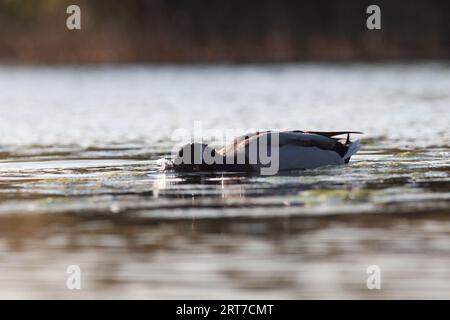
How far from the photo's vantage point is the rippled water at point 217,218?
905 centimetres

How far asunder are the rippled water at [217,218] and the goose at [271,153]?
0.50ft

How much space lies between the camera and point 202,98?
112 ft

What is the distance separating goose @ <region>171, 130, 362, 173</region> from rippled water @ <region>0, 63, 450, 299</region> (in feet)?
0.50

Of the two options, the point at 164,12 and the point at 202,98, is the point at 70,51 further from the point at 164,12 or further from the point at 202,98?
the point at 202,98

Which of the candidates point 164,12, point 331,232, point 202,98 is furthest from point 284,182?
point 164,12

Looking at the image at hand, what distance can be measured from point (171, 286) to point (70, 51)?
3701cm

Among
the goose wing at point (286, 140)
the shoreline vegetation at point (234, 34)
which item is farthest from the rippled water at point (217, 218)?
the shoreline vegetation at point (234, 34)

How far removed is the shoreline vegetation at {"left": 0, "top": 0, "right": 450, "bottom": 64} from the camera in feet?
152
